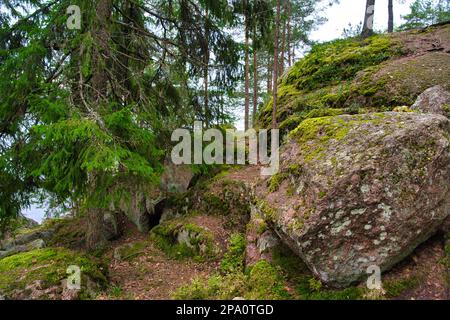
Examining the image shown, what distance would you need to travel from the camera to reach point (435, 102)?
22.5ft

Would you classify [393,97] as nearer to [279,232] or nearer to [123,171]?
[279,232]

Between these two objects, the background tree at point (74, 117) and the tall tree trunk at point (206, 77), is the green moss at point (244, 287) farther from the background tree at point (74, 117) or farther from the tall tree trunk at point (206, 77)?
the tall tree trunk at point (206, 77)

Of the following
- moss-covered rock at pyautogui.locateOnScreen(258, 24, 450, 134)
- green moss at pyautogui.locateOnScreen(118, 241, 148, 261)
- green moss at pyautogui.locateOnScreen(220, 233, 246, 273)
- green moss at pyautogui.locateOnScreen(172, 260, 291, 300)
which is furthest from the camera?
moss-covered rock at pyautogui.locateOnScreen(258, 24, 450, 134)

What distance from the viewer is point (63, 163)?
518 cm

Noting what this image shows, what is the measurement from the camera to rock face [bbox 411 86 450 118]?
6711 mm

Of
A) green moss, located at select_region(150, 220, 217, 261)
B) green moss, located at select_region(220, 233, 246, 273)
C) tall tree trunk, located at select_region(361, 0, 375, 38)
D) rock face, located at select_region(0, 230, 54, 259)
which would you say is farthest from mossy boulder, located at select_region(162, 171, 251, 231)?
tall tree trunk, located at select_region(361, 0, 375, 38)

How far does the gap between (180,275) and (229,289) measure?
1.72 m

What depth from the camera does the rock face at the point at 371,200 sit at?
4.45 metres

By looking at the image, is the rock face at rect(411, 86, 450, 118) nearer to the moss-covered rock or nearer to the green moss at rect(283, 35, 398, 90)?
the moss-covered rock

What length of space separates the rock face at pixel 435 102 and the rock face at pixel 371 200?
6.51 ft

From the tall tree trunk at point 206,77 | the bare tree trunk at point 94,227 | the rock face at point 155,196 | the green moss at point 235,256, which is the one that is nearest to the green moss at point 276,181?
the green moss at point 235,256

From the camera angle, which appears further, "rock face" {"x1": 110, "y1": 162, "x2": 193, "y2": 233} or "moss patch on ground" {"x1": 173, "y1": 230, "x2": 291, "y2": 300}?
"rock face" {"x1": 110, "y1": 162, "x2": 193, "y2": 233}

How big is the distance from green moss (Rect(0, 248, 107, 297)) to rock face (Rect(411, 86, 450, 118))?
26.9 ft
